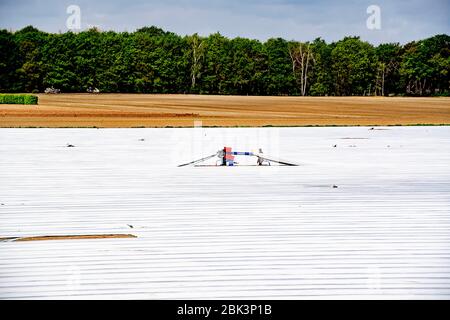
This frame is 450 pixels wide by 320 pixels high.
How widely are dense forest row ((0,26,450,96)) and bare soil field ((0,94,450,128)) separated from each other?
1635 mm

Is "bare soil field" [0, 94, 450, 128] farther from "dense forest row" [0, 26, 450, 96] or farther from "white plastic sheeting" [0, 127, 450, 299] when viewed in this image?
"white plastic sheeting" [0, 127, 450, 299]

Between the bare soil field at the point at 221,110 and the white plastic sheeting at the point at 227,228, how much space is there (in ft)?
75.8

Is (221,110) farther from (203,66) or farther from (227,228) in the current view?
(227,228)

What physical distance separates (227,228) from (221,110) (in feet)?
152

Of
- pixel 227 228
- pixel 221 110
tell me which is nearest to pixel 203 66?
pixel 221 110

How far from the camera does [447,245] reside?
23.5 ft

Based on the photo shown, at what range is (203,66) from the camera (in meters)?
71.3

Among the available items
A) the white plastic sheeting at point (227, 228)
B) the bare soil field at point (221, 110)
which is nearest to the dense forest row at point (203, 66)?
the bare soil field at point (221, 110)

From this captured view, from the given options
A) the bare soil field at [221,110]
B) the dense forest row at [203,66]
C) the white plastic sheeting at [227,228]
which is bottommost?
the bare soil field at [221,110]

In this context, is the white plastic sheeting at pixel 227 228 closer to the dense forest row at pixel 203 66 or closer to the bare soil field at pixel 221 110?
the bare soil field at pixel 221 110

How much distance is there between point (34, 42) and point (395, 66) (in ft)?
112

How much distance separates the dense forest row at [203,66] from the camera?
6212cm
